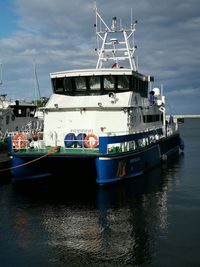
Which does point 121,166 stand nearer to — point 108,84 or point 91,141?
point 91,141

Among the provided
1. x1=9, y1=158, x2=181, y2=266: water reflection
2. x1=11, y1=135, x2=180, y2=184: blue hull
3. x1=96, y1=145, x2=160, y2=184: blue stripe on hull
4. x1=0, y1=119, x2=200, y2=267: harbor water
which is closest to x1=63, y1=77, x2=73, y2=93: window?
x1=11, y1=135, x2=180, y2=184: blue hull

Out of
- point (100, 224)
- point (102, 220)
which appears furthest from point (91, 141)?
point (100, 224)

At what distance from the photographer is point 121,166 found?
19500 millimetres

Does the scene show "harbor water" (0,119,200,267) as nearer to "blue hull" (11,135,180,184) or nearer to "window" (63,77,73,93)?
"blue hull" (11,135,180,184)

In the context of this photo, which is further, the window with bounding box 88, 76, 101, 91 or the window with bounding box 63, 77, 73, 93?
the window with bounding box 63, 77, 73, 93

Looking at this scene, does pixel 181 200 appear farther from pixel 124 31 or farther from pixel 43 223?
pixel 124 31

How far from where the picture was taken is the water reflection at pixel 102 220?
11.3m

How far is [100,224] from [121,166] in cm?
575

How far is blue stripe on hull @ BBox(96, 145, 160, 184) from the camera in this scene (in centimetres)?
1845

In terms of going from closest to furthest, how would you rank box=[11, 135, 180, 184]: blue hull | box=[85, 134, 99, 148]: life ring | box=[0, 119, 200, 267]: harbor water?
1. box=[0, 119, 200, 267]: harbor water
2. box=[11, 135, 180, 184]: blue hull
3. box=[85, 134, 99, 148]: life ring

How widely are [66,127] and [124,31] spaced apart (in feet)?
27.7

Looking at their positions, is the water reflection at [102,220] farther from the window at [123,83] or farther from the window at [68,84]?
the window at [68,84]

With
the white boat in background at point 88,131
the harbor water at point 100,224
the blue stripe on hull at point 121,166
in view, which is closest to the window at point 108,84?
the white boat in background at point 88,131

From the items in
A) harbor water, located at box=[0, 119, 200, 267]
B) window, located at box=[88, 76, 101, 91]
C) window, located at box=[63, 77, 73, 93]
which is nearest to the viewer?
harbor water, located at box=[0, 119, 200, 267]
